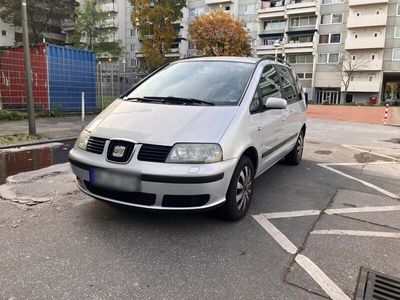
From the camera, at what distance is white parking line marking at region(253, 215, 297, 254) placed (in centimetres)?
349

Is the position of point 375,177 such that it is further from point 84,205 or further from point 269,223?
point 84,205

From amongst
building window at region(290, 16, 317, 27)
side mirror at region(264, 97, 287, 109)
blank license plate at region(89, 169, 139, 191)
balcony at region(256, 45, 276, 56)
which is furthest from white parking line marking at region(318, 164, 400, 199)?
building window at region(290, 16, 317, 27)

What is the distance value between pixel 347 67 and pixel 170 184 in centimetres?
5098

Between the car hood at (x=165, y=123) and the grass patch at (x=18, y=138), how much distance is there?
17.4 feet

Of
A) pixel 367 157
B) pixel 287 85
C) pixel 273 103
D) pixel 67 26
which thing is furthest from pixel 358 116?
pixel 67 26

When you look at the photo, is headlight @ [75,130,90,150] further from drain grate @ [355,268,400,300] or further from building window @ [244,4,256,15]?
building window @ [244,4,256,15]

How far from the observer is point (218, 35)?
122ft

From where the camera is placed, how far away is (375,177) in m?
6.44

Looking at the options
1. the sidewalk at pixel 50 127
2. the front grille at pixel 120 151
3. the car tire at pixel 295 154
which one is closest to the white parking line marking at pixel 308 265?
the front grille at pixel 120 151

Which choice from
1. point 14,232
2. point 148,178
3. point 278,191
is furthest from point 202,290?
point 278,191

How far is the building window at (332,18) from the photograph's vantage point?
48.6 metres

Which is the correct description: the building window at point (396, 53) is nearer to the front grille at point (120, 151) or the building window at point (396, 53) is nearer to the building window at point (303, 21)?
the building window at point (303, 21)

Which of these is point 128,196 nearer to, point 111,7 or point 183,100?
point 183,100

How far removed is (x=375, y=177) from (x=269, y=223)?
3.33m
